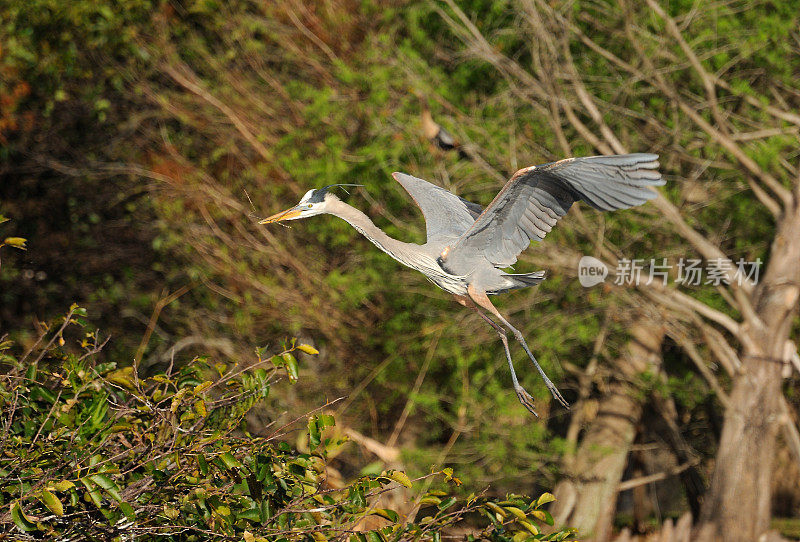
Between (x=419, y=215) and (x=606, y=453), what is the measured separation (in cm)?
225

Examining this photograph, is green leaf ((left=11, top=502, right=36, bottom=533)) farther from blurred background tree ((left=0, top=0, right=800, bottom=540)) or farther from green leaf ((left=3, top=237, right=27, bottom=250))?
blurred background tree ((left=0, top=0, right=800, bottom=540))

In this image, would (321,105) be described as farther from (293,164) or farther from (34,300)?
(34,300)

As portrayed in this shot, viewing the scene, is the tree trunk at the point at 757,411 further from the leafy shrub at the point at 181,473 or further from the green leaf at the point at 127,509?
the green leaf at the point at 127,509

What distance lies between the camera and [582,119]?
695cm

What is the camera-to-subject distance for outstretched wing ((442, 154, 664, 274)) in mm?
1594

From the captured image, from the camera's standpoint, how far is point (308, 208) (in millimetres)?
1579

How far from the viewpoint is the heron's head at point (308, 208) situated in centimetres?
156

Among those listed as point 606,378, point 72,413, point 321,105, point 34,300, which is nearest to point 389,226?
point 321,105

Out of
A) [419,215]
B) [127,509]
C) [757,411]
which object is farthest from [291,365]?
[757,411]

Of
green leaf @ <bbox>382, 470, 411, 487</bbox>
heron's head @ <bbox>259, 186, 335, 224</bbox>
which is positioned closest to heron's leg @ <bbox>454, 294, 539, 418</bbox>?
heron's head @ <bbox>259, 186, 335, 224</bbox>

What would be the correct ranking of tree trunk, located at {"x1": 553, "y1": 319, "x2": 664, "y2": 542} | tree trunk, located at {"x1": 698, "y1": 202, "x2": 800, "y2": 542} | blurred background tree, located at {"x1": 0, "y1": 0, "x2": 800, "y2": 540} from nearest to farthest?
1. tree trunk, located at {"x1": 698, "y1": 202, "x2": 800, "y2": 542}
2. blurred background tree, located at {"x1": 0, "y1": 0, "x2": 800, "y2": 540}
3. tree trunk, located at {"x1": 553, "y1": 319, "x2": 664, "y2": 542}

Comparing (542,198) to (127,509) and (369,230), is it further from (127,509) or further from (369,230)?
(127,509)

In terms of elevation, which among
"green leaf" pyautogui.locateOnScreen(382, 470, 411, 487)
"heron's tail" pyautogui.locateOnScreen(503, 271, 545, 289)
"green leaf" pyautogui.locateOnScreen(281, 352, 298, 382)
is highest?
"heron's tail" pyautogui.locateOnScreen(503, 271, 545, 289)

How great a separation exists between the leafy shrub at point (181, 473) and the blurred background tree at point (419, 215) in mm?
3733
